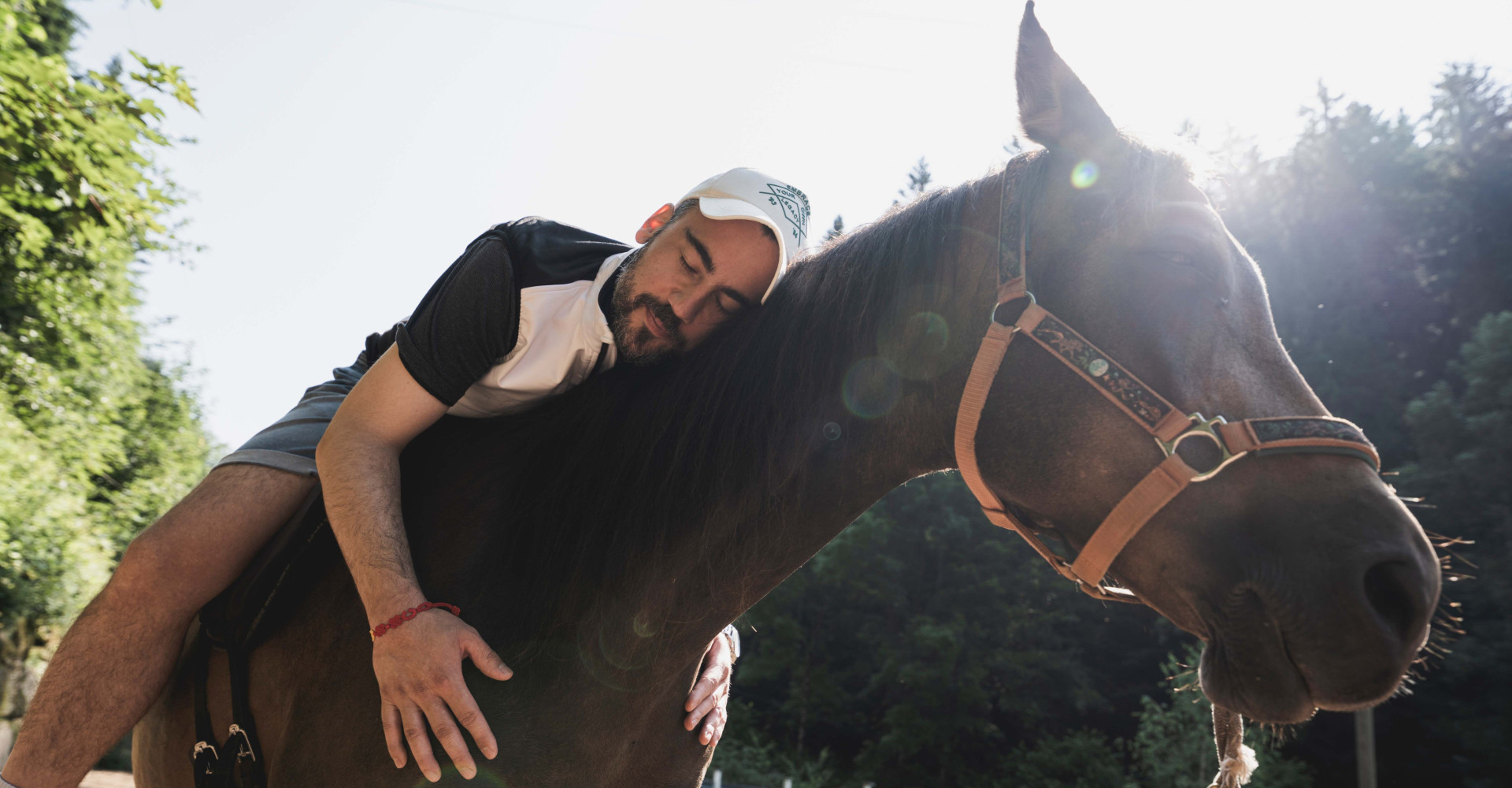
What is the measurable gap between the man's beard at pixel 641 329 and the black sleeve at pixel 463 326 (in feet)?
0.77

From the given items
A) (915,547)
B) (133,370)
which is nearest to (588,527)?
(133,370)

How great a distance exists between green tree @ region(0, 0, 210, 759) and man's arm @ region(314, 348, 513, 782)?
517 cm

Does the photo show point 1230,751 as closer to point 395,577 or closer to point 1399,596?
point 1399,596

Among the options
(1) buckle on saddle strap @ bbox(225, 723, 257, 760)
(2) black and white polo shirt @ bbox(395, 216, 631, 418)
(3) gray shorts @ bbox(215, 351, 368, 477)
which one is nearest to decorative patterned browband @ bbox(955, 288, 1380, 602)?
(2) black and white polo shirt @ bbox(395, 216, 631, 418)

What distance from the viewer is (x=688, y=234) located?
1.89m

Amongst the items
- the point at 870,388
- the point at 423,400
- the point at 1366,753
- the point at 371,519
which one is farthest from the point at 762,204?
the point at 1366,753

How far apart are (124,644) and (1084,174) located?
7.76ft

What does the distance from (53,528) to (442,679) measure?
13671 millimetres

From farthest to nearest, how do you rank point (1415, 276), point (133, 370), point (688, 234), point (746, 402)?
point (1415, 276), point (133, 370), point (688, 234), point (746, 402)

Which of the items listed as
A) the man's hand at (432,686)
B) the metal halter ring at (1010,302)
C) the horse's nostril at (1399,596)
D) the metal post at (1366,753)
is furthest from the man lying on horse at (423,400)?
the metal post at (1366,753)

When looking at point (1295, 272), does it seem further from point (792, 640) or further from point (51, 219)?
point (51, 219)

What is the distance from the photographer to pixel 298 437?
6.75 feet

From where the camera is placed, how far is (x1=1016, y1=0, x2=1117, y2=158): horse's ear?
60.8 inches

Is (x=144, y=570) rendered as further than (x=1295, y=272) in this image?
No
